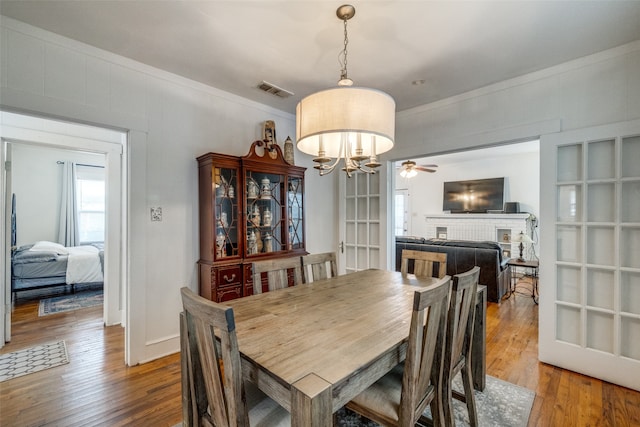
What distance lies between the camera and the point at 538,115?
260 centimetres

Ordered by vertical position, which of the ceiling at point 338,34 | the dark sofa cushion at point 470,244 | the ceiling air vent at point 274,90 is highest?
the ceiling at point 338,34

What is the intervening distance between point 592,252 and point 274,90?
330 cm

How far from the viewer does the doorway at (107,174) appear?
9.57 ft

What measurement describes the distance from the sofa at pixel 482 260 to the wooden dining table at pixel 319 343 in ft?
8.23

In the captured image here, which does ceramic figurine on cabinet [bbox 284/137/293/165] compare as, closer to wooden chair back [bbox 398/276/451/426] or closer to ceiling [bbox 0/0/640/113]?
ceiling [bbox 0/0/640/113]

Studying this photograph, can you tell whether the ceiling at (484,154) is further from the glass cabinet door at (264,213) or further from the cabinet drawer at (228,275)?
the cabinet drawer at (228,275)

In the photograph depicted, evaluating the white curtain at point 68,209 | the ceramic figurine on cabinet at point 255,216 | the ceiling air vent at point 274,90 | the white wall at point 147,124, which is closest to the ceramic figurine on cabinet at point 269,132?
the white wall at point 147,124

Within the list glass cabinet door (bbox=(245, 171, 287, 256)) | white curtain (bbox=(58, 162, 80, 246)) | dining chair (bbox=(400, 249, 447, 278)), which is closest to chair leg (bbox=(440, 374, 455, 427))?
dining chair (bbox=(400, 249, 447, 278))

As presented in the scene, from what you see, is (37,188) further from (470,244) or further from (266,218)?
(470,244)

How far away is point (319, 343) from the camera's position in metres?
1.27

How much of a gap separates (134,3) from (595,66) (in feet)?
11.6

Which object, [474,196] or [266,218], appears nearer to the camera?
[266,218]

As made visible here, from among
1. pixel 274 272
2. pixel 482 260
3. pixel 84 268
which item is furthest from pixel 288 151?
pixel 84 268

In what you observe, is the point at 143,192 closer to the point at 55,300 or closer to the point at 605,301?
the point at 55,300
